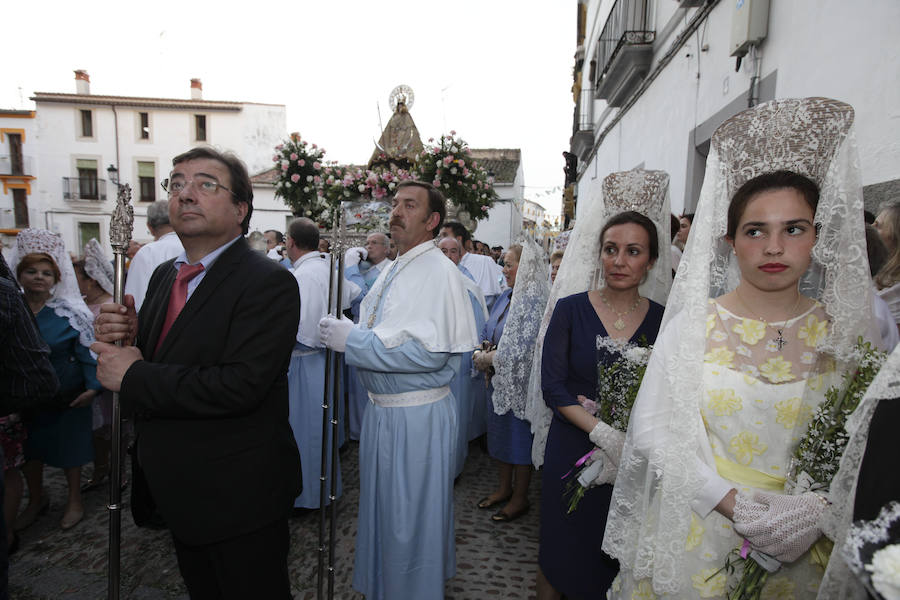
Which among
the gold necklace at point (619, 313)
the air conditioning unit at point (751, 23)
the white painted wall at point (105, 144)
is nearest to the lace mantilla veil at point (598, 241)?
the gold necklace at point (619, 313)

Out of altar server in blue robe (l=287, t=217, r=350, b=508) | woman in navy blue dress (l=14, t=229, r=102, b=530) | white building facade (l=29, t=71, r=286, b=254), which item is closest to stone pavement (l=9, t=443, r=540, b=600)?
woman in navy blue dress (l=14, t=229, r=102, b=530)

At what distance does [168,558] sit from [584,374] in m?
3.14

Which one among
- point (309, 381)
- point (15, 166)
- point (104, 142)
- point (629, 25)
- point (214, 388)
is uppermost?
point (104, 142)

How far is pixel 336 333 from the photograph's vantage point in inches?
101

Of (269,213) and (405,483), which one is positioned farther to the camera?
(269,213)

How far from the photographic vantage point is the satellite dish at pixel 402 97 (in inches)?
283

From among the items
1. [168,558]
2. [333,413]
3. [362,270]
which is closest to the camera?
[333,413]

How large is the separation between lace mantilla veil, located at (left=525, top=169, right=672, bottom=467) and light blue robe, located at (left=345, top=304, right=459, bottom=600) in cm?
63

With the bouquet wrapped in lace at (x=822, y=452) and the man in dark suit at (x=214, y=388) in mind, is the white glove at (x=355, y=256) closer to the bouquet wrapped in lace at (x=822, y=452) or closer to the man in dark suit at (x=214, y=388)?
the man in dark suit at (x=214, y=388)

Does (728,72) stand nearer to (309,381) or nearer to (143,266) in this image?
(309,381)

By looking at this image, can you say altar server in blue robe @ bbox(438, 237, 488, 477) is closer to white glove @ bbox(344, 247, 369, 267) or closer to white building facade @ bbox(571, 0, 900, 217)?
white building facade @ bbox(571, 0, 900, 217)

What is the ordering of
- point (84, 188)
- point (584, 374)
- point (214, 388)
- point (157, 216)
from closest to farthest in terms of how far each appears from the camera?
point (214, 388), point (584, 374), point (157, 216), point (84, 188)

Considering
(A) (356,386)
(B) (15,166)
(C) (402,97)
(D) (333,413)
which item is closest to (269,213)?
(B) (15,166)

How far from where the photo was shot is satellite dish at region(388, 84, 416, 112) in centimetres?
720
